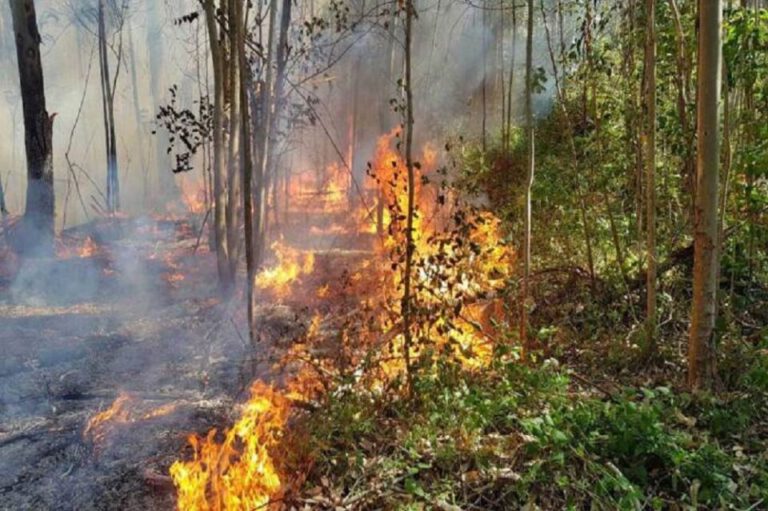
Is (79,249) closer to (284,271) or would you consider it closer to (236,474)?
(284,271)

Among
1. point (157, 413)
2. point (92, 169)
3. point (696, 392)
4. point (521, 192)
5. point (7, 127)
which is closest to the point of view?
point (696, 392)

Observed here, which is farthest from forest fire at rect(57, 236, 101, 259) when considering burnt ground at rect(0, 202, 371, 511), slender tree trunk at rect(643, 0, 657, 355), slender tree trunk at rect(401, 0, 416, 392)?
slender tree trunk at rect(643, 0, 657, 355)

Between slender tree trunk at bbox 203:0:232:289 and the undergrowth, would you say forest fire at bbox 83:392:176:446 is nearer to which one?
the undergrowth

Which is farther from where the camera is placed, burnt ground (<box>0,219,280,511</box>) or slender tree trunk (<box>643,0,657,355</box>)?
slender tree trunk (<box>643,0,657,355</box>)

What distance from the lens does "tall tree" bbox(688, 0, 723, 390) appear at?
152 inches

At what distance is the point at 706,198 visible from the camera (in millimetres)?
4016

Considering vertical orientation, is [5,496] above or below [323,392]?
below

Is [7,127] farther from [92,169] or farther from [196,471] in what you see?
[196,471]

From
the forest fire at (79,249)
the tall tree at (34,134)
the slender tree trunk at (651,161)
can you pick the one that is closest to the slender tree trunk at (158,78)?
the forest fire at (79,249)

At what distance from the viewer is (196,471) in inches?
147

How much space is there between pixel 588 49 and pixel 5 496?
726 centimetres

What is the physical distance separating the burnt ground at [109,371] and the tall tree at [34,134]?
0.73m

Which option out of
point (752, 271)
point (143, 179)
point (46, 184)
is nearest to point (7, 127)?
point (143, 179)

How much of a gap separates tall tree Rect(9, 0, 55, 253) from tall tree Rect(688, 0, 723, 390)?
11074mm
